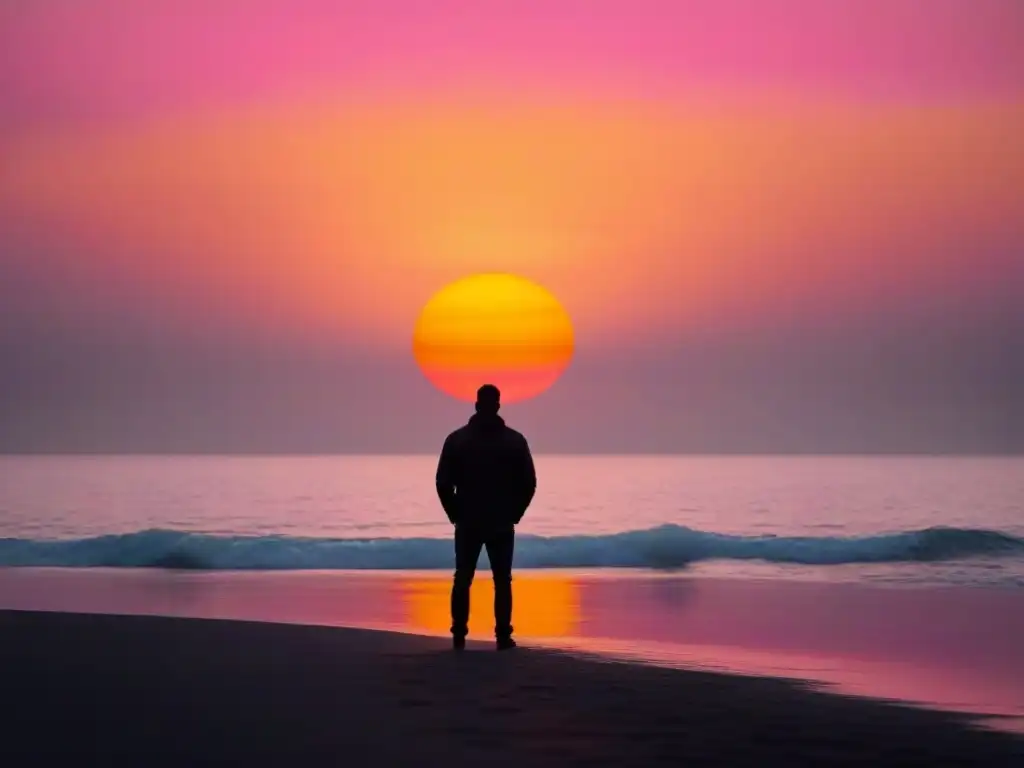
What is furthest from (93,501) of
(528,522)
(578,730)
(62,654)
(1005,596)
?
(578,730)

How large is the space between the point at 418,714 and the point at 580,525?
4566 cm

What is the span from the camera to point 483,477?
41.3ft

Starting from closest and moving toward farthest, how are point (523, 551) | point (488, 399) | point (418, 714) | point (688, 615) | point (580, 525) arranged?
point (418, 714) → point (488, 399) → point (688, 615) → point (523, 551) → point (580, 525)

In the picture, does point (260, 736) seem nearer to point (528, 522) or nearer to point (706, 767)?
point (706, 767)

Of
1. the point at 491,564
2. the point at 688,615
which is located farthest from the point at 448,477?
the point at 688,615

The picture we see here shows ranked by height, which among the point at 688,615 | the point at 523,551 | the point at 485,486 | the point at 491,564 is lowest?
the point at 688,615

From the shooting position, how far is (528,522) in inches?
2242

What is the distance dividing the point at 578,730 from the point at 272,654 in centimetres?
430

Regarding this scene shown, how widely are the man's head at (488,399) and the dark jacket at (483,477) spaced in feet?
0.18

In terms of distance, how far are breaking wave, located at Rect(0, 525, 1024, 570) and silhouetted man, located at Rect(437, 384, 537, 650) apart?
19.0 meters

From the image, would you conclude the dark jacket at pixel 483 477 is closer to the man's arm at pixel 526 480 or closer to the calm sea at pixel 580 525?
the man's arm at pixel 526 480

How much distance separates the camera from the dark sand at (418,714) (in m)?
8.12

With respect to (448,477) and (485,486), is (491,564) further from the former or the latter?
(448,477)

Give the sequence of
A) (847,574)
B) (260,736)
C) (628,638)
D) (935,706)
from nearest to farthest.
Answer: (260,736)
(935,706)
(628,638)
(847,574)
